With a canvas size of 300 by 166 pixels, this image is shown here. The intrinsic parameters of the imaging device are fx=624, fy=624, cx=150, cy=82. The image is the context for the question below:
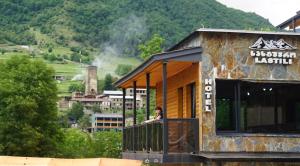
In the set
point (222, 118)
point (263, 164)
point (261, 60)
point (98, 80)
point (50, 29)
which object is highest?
point (50, 29)

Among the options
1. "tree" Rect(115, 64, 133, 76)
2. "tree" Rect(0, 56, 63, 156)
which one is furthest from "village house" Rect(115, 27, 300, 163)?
"tree" Rect(115, 64, 133, 76)

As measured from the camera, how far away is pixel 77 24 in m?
166

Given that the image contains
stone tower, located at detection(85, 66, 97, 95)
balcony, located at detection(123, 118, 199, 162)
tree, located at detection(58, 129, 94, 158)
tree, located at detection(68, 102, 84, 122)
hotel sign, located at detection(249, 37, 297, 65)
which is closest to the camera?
balcony, located at detection(123, 118, 199, 162)

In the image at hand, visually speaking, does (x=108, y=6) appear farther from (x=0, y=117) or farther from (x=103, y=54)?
(x=0, y=117)

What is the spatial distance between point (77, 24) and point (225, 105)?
149879mm

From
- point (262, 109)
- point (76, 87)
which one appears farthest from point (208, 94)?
point (76, 87)

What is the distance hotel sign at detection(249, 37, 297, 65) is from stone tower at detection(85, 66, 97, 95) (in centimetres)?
14981

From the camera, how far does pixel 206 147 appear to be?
16703 millimetres

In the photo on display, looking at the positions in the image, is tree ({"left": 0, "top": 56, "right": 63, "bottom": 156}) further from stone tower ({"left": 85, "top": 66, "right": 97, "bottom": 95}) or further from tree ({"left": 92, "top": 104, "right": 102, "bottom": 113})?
stone tower ({"left": 85, "top": 66, "right": 97, "bottom": 95})

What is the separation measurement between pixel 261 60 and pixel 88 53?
562ft

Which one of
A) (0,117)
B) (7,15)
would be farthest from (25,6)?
(0,117)

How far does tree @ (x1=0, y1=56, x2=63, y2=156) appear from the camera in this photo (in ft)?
139

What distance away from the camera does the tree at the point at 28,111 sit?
4231cm

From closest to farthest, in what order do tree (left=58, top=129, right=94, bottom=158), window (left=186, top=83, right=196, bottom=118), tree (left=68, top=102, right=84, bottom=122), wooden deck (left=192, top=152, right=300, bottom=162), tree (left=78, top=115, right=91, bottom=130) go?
1. wooden deck (left=192, top=152, right=300, bottom=162)
2. window (left=186, top=83, right=196, bottom=118)
3. tree (left=58, top=129, right=94, bottom=158)
4. tree (left=78, top=115, right=91, bottom=130)
5. tree (left=68, top=102, right=84, bottom=122)
